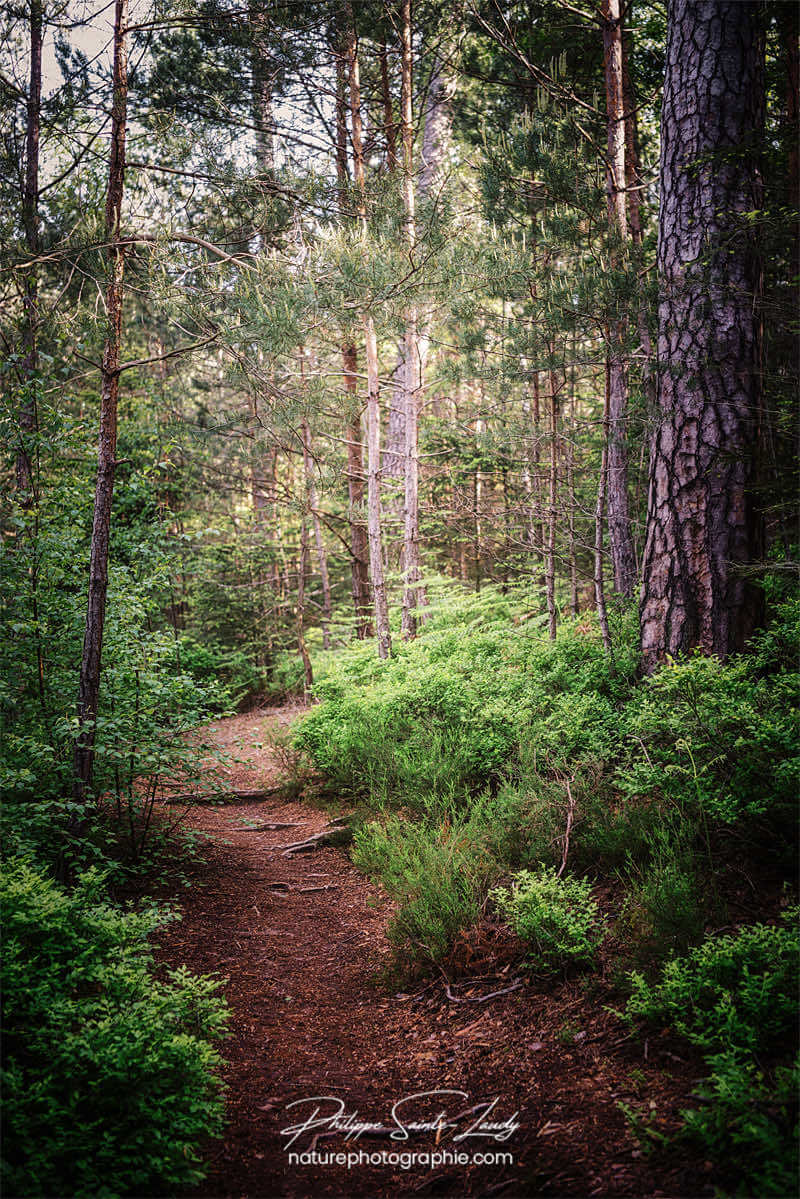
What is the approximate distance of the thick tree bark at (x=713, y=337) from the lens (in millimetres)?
4711

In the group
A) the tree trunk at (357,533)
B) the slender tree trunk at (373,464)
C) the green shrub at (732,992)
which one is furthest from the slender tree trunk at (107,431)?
the tree trunk at (357,533)

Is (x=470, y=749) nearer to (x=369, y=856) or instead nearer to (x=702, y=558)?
(x=369, y=856)

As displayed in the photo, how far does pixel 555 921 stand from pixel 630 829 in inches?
32.2

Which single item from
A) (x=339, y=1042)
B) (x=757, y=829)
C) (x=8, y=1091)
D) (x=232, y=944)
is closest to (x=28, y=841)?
(x=232, y=944)

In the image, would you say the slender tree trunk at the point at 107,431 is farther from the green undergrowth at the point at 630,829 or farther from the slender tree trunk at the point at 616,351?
the slender tree trunk at the point at 616,351

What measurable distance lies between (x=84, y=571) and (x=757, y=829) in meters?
5.19

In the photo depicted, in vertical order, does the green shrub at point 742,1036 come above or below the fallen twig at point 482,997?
above

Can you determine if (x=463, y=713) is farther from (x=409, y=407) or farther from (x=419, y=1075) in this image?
(x=409, y=407)

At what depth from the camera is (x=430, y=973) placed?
3814 millimetres

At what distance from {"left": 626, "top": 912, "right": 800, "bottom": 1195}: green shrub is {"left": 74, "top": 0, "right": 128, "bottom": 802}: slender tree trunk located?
12.9 feet

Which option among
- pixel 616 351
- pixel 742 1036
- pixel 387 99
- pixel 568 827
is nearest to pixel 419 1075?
pixel 742 1036

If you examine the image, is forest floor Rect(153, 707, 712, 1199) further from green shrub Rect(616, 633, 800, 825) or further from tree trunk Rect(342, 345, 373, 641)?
tree trunk Rect(342, 345, 373, 641)

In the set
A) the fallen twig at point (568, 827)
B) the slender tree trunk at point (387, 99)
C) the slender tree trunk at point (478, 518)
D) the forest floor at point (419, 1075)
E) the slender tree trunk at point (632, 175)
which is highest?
the slender tree trunk at point (387, 99)

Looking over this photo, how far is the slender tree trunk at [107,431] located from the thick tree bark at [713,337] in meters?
4.22
